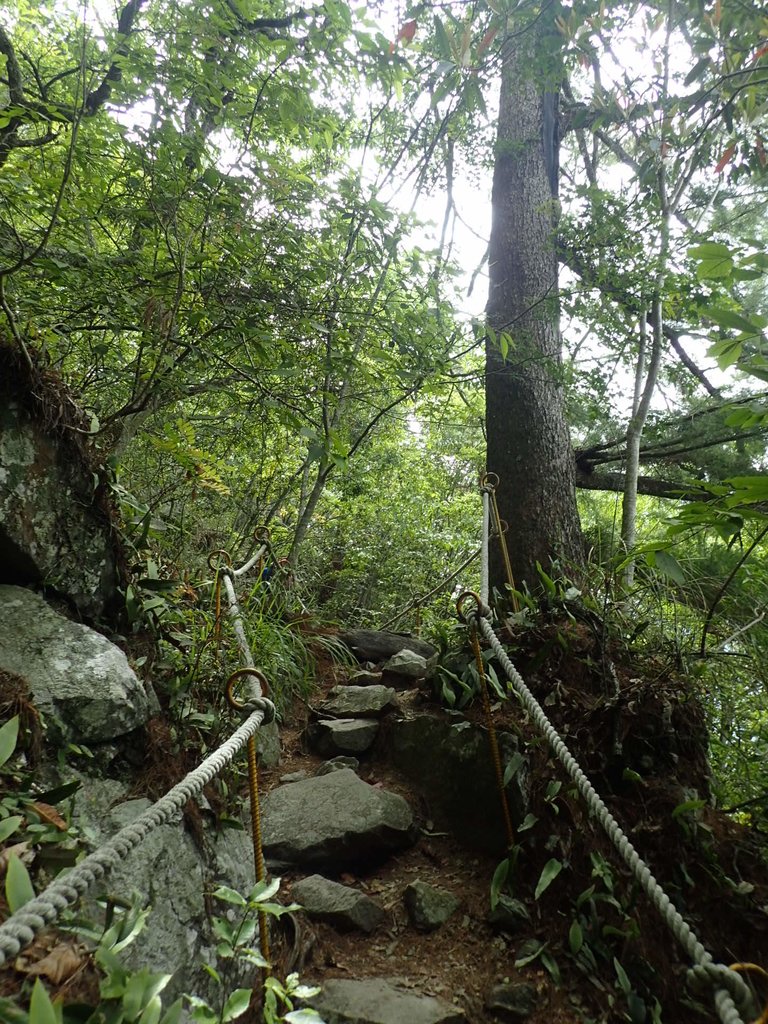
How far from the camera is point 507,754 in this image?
242 centimetres

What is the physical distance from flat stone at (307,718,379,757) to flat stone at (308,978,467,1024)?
1322mm

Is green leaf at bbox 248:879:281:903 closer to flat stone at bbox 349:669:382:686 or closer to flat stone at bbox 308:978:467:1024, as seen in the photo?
flat stone at bbox 308:978:467:1024

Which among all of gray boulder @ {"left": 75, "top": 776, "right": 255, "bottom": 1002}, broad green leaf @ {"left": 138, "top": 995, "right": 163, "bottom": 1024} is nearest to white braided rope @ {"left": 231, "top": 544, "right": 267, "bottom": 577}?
gray boulder @ {"left": 75, "top": 776, "right": 255, "bottom": 1002}

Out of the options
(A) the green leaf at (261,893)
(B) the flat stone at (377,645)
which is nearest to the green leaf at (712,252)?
(A) the green leaf at (261,893)

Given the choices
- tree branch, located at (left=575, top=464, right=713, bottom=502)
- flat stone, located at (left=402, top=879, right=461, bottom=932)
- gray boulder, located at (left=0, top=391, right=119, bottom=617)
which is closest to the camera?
flat stone, located at (left=402, top=879, right=461, bottom=932)

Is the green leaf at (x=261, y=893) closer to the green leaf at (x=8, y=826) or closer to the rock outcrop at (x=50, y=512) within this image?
the green leaf at (x=8, y=826)

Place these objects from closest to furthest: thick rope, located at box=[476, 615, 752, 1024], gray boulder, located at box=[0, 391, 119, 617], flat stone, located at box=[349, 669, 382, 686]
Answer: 1. thick rope, located at box=[476, 615, 752, 1024]
2. gray boulder, located at box=[0, 391, 119, 617]
3. flat stone, located at box=[349, 669, 382, 686]

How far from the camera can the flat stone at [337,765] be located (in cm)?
299

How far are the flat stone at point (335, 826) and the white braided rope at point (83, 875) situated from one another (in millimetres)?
1327

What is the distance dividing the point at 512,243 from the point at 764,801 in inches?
156

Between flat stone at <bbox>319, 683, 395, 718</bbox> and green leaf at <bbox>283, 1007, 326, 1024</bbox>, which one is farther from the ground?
green leaf at <bbox>283, 1007, 326, 1024</bbox>

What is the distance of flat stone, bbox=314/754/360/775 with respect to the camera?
9.81 ft

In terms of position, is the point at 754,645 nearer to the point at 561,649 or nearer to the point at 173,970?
the point at 561,649

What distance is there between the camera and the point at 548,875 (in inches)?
80.7
